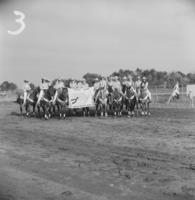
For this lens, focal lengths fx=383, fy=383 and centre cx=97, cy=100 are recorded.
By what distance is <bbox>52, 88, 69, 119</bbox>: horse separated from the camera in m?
17.9

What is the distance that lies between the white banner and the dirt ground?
4.54 meters

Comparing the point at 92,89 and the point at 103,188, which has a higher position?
the point at 92,89

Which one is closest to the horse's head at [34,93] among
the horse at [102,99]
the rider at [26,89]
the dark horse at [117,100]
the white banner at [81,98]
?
the rider at [26,89]

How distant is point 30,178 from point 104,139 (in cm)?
468

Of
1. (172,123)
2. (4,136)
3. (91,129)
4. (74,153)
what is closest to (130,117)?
(172,123)

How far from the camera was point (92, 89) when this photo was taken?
19531 mm

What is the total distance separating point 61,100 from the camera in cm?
1808

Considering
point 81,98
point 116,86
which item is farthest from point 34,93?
point 116,86

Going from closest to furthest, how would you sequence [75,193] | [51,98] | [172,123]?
1. [75,193]
2. [172,123]
3. [51,98]

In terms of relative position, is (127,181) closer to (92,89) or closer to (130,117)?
(130,117)

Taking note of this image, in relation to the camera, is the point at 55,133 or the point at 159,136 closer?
the point at 159,136

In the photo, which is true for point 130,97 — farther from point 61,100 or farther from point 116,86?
point 61,100

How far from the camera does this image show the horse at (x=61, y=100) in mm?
17859

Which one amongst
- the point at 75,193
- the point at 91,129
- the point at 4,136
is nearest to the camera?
the point at 75,193
